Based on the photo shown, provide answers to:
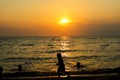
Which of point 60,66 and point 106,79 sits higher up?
point 60,66

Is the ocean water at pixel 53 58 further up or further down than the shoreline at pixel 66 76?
further up

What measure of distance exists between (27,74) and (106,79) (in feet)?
22.7

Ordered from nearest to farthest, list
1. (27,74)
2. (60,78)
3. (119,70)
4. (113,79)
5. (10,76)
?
1. (113,79)
2. (60,78)
3. (119,70)
4. (10,76)
5. (27,74)

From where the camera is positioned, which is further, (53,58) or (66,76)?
Answer: (53,58)

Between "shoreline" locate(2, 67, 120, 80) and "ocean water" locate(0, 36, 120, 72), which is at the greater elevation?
"ocean water" locate(0, 36, 120, 72)

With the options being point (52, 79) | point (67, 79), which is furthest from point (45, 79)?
point (67, 79)

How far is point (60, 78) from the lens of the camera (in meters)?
15.1

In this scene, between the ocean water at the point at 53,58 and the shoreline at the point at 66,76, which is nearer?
the shoreline at the point at 66,76

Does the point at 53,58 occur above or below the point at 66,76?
above

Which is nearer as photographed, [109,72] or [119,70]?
[119,70]

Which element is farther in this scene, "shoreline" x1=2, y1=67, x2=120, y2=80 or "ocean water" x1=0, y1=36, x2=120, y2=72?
"ocean water" x1=0, y1=36, x2=120, y2=72

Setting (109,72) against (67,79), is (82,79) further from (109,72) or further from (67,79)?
(109,72)

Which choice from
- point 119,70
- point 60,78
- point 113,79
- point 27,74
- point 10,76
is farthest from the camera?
point 27,74

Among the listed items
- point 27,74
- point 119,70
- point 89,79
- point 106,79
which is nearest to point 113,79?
point 106,79
